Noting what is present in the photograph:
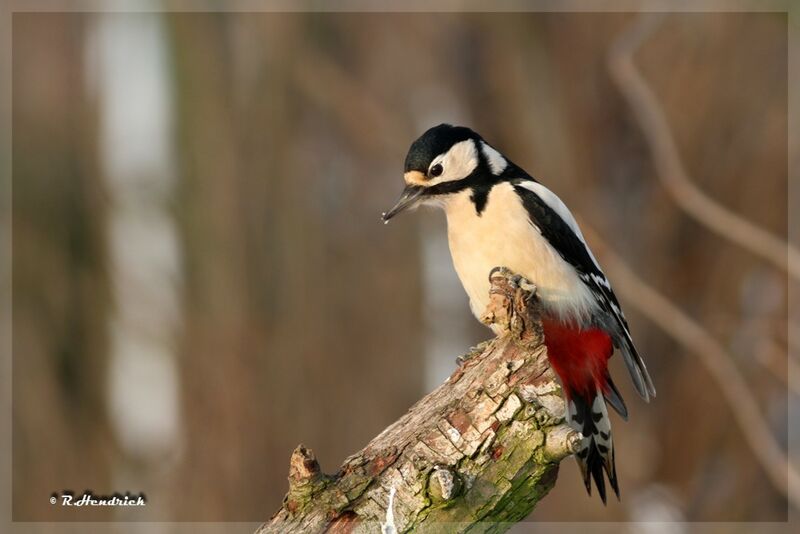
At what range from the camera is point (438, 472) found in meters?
2.81

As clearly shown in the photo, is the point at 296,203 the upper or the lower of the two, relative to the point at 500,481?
upper

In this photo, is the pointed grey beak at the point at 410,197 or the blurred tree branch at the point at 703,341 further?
the blurred tree branch at the point at 703,341

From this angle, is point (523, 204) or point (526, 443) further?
point (523, 204)

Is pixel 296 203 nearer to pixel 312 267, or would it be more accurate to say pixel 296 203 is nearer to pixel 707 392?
pixel 312 267

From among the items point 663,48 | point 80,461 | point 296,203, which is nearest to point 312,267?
point 296,203

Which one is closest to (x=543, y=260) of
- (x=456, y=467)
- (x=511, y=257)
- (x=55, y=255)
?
(x=511, y=257)

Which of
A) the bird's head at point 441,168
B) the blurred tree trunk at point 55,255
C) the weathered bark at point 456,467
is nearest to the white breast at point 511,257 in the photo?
the bird's head at point 441,168

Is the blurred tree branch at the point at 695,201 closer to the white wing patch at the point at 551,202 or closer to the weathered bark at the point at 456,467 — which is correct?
the white wing patch at the point at 551,202

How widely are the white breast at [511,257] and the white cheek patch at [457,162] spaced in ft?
0.47

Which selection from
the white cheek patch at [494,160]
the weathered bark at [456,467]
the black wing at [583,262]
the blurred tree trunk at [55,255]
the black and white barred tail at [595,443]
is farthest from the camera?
the blurred tree trunk at [55,255]

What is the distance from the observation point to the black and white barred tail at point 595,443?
3.88 m

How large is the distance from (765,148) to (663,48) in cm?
101

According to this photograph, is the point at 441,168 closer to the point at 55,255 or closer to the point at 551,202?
the point at 551,202

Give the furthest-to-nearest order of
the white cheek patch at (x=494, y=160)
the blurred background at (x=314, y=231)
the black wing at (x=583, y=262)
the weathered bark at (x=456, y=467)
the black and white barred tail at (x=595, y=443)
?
the blurred background at (x=314, y=231), the white cheek patch at (x=494, y=160), the black wing at (x=583, y=262), the black and white barred tail at (x=595, y=443), the weathered bark at (x=456, y=467)
